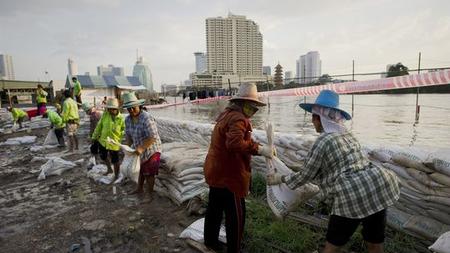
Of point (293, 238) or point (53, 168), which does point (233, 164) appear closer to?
point (293, 238)

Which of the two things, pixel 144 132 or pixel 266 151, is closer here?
pixel 266 151

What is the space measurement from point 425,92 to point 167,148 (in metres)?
30.7

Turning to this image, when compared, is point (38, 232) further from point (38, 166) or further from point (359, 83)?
point (359, 83)

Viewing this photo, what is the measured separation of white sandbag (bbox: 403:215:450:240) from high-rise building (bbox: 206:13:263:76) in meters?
86.0

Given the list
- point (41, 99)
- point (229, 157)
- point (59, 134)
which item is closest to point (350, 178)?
point (229, 157)

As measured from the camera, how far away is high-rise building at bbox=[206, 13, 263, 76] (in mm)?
88562

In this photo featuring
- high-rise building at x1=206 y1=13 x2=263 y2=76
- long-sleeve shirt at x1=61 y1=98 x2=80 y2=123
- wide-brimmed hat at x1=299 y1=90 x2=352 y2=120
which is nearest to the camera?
wide-brimmed hat at x1=299 y1=90 x2=352 y2=120

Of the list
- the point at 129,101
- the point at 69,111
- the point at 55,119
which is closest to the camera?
the point at 129,101

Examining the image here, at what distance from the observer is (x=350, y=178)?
6.12 feet

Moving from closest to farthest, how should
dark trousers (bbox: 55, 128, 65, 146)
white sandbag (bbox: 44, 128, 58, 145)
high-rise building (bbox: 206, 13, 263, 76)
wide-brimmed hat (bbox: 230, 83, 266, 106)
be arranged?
wide-brimmed hat (bbox: 230, 83, 266, 106)
dark trousers (bbox: 55, 128, 65, 146)
white sandbag (bbox: 44, 128, 58, 145)
high-rise building (bbox: 206, 13, 263, 76)

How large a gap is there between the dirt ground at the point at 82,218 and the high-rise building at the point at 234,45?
8390 centimetres

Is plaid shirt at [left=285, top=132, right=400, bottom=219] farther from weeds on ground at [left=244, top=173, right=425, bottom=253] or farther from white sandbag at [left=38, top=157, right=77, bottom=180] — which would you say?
white sandbag at [left=38, top=157, right=77, bottom=180]

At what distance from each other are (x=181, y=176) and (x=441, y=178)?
2.73m

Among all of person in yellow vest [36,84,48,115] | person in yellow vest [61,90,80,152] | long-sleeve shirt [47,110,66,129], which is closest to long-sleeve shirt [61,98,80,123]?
person in yellow vest [61,90,80,152]
